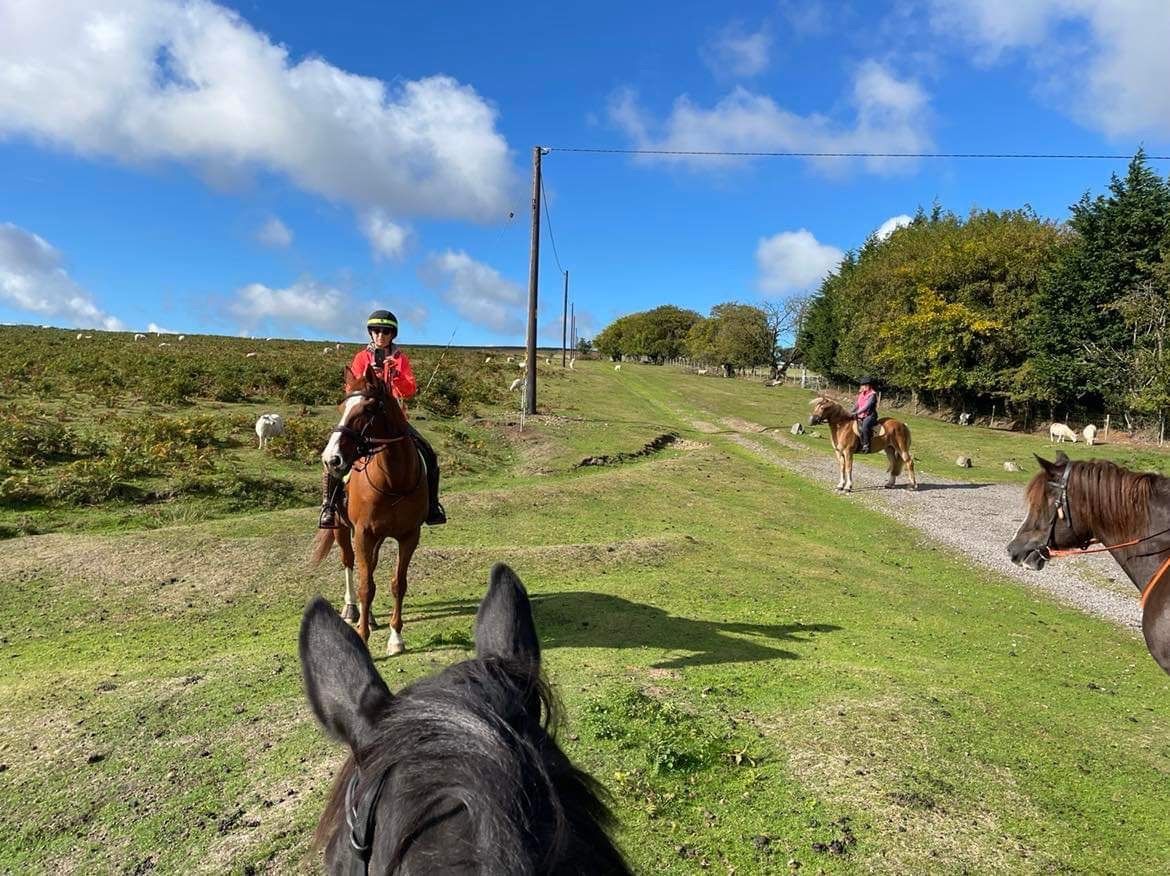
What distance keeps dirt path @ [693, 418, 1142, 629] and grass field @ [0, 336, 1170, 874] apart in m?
0.86

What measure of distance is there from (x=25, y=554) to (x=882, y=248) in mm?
56694

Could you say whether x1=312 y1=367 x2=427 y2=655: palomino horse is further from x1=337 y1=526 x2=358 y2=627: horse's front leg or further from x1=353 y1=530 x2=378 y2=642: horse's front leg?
x1=337 y1=526 x2=358 y2=627: horse's front leg

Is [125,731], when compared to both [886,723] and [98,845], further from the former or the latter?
[886,723]

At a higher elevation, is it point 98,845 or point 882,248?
point 882,248

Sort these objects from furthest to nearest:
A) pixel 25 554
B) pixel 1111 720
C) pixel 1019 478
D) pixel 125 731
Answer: pixel 1019 478 < pixel 25 554 < pixel 1111 720 < pixel 125 731

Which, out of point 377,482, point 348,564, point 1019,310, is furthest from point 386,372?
point 1019,310

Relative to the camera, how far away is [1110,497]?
613 cm

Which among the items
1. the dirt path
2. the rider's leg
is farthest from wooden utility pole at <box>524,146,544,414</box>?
the rider's leg

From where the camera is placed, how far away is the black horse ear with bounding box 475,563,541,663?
196 centimetres

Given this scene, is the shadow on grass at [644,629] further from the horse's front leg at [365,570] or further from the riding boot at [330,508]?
the riding boot at [330,508]

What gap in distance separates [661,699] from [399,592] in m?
3.07

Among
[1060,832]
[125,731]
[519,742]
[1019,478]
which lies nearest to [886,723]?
[1060,832]

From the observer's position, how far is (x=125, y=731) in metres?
4.73

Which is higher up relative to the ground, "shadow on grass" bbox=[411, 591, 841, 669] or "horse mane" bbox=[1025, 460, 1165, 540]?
"horse mane" bbox=[1025, 460, 1165, 540]
